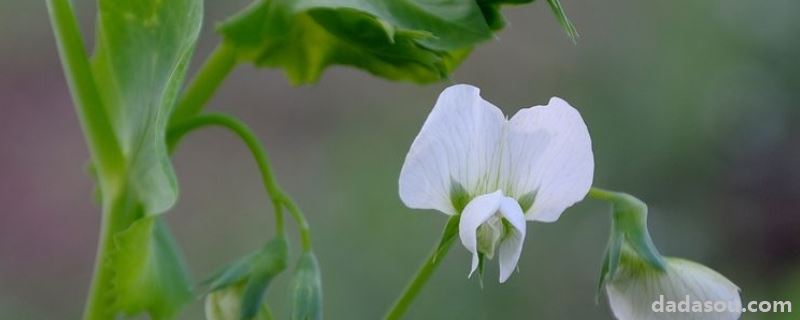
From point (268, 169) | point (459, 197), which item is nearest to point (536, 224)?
point (268, 169)

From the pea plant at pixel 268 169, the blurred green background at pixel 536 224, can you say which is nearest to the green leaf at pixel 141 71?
the pea plant at pixel 268 169

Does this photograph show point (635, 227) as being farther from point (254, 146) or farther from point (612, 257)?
point (254, 146)

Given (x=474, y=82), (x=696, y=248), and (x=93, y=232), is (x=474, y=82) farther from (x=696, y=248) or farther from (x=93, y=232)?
(x=93, y=232)

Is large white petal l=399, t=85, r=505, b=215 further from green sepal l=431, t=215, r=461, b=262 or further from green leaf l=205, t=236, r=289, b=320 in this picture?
green leaf l=205, t=236, r=289, b=320

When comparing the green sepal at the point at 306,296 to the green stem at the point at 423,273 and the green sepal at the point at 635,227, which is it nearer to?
the green stem at the point at 423,273

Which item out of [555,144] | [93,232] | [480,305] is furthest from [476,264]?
[93,232]

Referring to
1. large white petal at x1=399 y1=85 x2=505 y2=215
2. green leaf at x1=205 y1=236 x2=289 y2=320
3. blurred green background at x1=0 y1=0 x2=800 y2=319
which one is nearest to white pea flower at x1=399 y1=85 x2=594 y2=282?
large white petal at x1=399 y1=85 x2=505 y2=215

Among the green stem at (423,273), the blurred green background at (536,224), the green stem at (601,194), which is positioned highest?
the green stem at (601,194)
